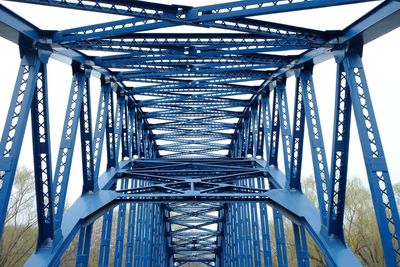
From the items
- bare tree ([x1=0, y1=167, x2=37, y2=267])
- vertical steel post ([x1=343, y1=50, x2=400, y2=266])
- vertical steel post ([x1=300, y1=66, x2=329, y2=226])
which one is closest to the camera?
vertical steel post ([x1=343, y1=50, x2=400, y2=266])

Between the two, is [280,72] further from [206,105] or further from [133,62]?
[206,105]

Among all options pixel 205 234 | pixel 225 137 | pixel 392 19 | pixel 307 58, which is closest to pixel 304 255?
pixel 307 58

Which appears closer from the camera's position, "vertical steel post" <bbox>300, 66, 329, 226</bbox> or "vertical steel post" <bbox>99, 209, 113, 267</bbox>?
"vertical steel post" <bbox>300, 66, 329, 226</bbox>

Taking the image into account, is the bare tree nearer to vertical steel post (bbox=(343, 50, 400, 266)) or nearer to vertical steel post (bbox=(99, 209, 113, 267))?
vertical steel post (bbox=(99, 209, 113, 267))

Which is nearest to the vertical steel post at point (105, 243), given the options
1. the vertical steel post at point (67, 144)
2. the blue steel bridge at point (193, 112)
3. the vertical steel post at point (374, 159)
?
the blue steel bridge at point (193, 112)

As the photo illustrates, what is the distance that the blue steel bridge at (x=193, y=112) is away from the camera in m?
8.65

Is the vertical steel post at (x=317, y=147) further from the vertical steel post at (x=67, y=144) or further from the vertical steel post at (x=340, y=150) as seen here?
the vertical steel post at (x=67, y=144)

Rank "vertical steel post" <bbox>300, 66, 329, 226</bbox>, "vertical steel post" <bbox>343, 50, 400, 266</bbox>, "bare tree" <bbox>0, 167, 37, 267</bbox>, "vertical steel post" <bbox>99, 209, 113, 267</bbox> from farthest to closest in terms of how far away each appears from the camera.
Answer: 1. "bare tree" <bbox>0, 167, 37, 267</bbox>
2. "vertical steel post" <bbox>99, 209, 113, 267</bbox>
3. "vertical steel post" <bbox>300, 66, 329, 226</bbox>
4. "vertical steel post" <bbox>343, 50, 400, 266</bbox>

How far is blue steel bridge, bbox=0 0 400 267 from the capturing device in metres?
8.65

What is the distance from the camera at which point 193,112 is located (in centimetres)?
2461

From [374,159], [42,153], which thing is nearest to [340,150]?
[374,159]

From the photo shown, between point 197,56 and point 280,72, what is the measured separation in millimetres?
5002

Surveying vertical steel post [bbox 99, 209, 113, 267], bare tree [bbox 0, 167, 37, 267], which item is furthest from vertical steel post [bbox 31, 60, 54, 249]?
bare tree [bbox 0, 167, 37, 267]

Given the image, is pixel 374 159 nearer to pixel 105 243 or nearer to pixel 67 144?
pixel 67 144
